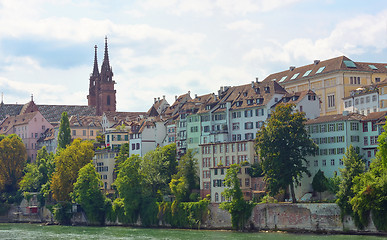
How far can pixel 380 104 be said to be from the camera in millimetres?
121000

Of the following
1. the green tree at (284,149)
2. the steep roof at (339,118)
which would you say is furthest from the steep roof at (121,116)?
the green tree at (284,149)

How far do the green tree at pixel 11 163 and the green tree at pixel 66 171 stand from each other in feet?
78.1

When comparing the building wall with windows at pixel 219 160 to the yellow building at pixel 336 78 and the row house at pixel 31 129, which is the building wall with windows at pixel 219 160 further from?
the row house at pixel 31 129

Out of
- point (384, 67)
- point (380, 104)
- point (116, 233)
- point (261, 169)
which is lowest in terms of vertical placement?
point (116, 233)

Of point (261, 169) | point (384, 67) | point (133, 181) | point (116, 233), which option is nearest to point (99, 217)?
point (133, 181)

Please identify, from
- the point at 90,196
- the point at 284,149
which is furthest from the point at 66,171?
the point at 284,149

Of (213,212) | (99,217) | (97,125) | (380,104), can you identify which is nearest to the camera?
(213,212)

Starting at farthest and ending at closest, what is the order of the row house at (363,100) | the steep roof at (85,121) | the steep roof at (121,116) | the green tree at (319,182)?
the steep roof at (85,121) → the steep roof at (121,116) → the row house at (363,100) → the green tree at (319,182)

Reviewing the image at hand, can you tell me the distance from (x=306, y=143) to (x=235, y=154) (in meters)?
15.9

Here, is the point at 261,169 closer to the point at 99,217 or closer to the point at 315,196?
the point at 315,196

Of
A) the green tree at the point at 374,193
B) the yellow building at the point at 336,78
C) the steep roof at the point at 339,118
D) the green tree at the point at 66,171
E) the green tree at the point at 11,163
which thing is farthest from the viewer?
the green tree at the point at 11,163

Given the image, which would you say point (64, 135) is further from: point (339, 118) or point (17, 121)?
point (339, 118)

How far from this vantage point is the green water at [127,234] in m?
96.9

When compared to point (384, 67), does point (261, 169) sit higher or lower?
lower
